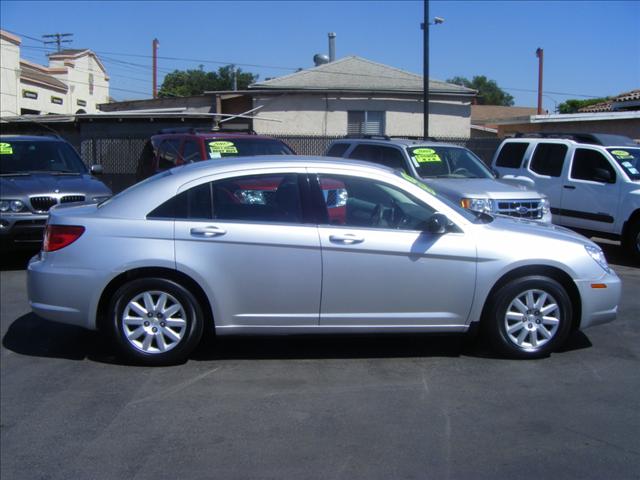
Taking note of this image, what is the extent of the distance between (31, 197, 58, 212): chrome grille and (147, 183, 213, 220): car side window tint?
4.74m

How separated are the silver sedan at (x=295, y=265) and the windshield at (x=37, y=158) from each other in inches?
221

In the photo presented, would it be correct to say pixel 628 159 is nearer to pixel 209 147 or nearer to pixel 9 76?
pixel 209 147

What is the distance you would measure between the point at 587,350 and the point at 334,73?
70.4 ft

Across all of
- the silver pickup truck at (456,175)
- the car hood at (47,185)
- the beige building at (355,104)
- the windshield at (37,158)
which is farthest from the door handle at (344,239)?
the beige building at (355,104)

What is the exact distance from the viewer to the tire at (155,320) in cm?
552

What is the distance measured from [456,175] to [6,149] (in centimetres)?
710

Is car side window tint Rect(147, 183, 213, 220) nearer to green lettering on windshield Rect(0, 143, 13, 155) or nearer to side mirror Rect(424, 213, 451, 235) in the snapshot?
side mirror Rect(424, 213, 451, 235)

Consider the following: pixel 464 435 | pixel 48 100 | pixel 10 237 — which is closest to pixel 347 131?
pixel 10 237

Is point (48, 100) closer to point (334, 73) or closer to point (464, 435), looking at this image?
point (334, 73)

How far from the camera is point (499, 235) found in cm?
573

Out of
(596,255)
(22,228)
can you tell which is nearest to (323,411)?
(596,255)

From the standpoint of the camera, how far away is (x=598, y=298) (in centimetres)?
584

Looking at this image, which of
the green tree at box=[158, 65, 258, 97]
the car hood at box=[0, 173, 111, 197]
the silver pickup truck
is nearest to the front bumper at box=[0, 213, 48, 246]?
the car hood at box=[0, 173, 111, 197]

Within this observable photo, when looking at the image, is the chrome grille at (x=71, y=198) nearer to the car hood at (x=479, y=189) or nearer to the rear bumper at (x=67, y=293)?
the rear bumper at (x=67, y=293)
